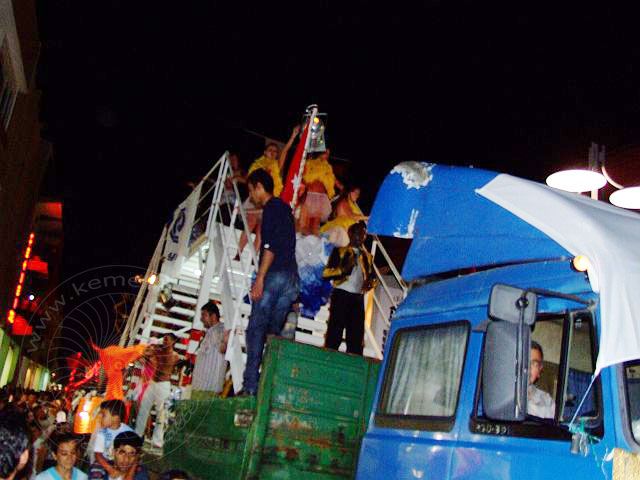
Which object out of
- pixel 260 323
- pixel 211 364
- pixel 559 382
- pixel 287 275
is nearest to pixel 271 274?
pixel 287 275

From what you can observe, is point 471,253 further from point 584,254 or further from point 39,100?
point 39,100

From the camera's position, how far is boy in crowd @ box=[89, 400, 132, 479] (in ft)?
20.6

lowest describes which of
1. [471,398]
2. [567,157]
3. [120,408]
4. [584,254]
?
[120,408]

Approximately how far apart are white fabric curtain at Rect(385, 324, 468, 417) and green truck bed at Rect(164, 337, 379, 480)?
2.56 ft

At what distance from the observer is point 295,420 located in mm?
4738

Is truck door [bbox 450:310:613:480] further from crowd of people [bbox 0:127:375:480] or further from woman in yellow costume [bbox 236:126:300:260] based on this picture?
woman in yellow costume [bbox 236:126:300:260]

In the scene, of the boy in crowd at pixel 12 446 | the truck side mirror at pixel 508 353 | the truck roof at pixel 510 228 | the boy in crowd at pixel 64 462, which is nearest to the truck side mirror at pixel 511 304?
the truck side mirror at pixel 508 353

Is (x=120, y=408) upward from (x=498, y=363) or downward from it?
downward

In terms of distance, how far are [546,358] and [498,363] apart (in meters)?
0.87

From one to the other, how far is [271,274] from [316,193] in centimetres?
425

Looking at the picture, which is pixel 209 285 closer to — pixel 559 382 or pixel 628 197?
pixel 628 197

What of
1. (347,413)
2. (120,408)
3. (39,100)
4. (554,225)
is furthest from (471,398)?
(39,100)

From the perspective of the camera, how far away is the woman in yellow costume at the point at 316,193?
9.86 metres

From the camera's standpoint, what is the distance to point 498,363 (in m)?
2.91
